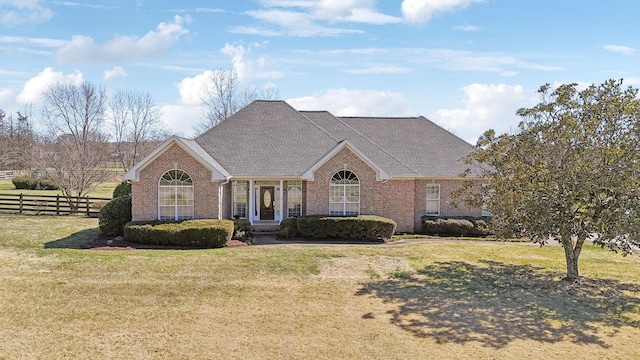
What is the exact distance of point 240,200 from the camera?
84.4 ft

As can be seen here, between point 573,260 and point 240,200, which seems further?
point 240,200

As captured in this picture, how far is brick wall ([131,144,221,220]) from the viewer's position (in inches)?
893

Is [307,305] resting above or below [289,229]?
below

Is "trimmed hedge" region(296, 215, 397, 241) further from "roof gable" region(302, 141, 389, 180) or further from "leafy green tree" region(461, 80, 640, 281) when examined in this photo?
"leafy green tree" region(461, 80, 640, 281)

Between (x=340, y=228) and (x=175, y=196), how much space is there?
850cm

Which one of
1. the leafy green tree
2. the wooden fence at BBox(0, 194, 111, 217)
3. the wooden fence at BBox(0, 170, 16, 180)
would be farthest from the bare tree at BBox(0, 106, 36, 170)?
the leafy green tree

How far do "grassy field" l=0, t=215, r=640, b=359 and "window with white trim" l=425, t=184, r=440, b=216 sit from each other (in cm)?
745

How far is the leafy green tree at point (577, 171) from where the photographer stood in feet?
45.4

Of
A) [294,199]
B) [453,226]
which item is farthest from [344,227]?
[453,226]

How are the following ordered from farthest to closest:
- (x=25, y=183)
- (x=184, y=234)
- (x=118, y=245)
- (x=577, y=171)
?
1. (x=25, y=183)
2. (x=118, y=245)
3. (x=184, y=234)
4. (x=577, y=171)

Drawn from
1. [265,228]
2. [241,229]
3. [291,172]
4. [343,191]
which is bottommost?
[265,228]

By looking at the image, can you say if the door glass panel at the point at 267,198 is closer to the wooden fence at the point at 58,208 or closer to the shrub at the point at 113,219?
the shrub at the point at 113,219

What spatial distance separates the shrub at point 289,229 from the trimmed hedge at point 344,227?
275 mm

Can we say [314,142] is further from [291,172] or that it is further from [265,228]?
[265,228]
